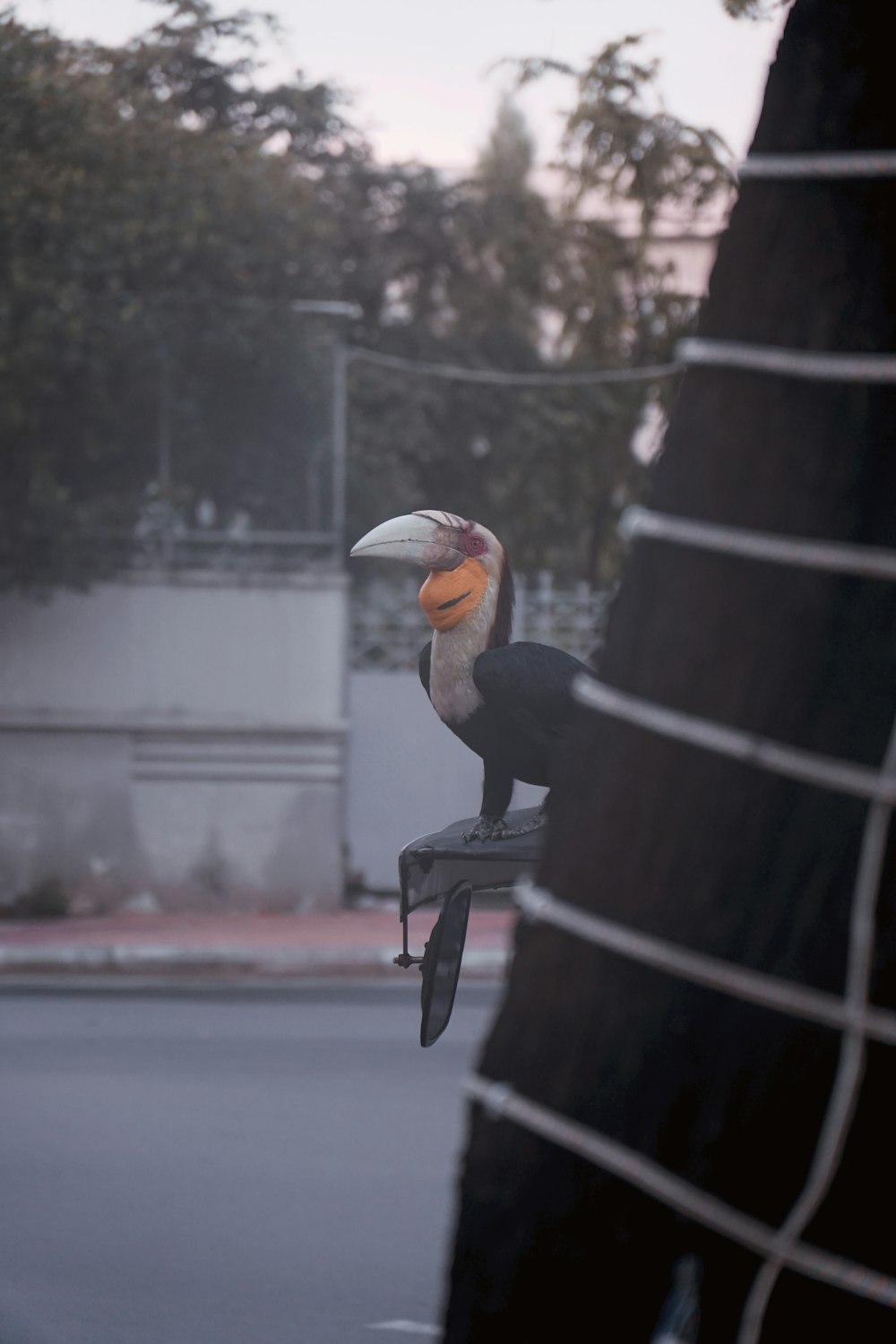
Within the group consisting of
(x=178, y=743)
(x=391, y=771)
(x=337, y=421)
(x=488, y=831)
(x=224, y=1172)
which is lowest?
(x=391, y=771)

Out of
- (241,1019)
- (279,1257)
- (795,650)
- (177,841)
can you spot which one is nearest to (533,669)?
(795,650)

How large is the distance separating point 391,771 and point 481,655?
10507 millimetres

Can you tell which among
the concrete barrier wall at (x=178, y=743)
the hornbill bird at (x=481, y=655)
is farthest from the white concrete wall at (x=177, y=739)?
the hornbill bird at (x=481, y=655)

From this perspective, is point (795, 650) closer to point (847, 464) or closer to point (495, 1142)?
point (847, 464)

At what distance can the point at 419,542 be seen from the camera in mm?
1386

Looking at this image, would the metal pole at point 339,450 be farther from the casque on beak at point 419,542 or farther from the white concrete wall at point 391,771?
the casque on beak at point 419,542

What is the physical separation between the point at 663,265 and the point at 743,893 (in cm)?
1378

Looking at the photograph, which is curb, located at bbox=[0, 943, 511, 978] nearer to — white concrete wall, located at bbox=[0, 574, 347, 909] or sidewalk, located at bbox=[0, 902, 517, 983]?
sidewalk, located at bbox=[0, 902, 517, 983]

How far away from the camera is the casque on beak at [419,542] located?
1.36m

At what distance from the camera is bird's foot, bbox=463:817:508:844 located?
5.19ft

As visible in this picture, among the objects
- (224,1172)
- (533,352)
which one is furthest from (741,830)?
(533,352)

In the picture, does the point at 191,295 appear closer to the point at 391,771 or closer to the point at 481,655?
the point at 391,771

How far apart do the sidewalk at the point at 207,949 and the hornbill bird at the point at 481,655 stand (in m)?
7.81

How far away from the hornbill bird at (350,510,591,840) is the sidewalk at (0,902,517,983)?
7811mm
